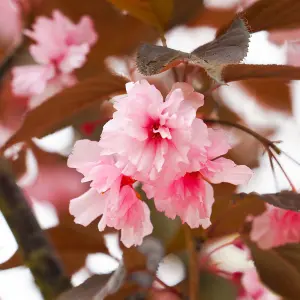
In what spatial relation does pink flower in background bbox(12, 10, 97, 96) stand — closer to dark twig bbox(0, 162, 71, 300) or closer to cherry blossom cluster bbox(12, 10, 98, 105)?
cherry blossom cluster bbox(12, 10, 98, 105)

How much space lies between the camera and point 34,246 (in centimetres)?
46

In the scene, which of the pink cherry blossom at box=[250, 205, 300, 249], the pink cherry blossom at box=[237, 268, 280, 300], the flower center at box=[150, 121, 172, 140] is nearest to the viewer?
the flower center at box=[150, 121, 172, 140]

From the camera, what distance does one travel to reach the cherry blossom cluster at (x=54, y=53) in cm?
53

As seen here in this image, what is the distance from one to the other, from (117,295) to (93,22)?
325mm

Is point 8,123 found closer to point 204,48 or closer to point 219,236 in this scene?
point 219,236

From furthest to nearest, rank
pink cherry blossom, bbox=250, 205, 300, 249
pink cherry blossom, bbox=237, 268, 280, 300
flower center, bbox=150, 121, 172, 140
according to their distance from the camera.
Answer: pink cherry blossom, bbox=237, 268, 280, 300, pink cherry blossom, bbox=250, 205, 300, 249, flower center, bbox=150, 121, 172, 140

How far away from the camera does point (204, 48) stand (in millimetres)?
276

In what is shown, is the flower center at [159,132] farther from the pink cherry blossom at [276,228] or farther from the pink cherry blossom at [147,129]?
the pink cherry blossom at [276,228]

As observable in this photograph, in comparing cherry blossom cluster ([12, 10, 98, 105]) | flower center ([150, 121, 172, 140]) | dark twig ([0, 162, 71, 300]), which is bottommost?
dark twig ([0, 162, 71, 300])

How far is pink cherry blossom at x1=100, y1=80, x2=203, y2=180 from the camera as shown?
0.27 m

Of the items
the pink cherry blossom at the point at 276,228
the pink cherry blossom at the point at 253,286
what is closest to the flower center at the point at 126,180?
the pink cherry blossom at the point at 276,228

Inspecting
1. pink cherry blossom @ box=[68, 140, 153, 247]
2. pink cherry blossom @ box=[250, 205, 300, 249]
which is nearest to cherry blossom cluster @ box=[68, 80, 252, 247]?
pink cherry blossom @ box=[68, 140, 153, 247]

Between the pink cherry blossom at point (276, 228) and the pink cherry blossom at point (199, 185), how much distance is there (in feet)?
0.40

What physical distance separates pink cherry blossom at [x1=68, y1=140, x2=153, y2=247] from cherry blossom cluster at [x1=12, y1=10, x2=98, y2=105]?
228 mm
